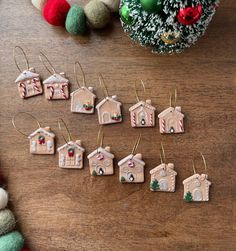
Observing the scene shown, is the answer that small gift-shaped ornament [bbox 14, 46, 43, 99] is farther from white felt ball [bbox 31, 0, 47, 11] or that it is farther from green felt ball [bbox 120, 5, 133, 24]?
green felt ball [bbox 120, 5, 133, 24]

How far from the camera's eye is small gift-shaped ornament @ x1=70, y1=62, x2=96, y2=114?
949 mm

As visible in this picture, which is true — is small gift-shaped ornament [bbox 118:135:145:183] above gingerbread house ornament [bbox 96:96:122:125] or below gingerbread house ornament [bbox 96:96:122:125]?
below

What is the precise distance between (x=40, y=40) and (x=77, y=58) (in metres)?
0.10

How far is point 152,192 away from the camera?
0.93 meters

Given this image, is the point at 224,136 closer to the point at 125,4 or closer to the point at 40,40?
the point at 125,4

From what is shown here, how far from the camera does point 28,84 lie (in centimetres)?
97

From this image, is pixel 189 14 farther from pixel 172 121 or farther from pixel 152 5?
pixel 172 121

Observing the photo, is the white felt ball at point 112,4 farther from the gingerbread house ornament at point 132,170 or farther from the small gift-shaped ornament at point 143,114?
the gingerbread house ornament at point 132,170

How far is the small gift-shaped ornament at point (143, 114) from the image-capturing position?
3.07ft

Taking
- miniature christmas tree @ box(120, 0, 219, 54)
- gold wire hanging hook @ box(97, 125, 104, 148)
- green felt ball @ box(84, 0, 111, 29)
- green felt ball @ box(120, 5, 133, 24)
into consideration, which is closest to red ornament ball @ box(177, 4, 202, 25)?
miniature christmas tree @ box(120, 0, 219, 54)

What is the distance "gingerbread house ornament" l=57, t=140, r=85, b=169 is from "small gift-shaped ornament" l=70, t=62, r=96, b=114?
0.08 metres

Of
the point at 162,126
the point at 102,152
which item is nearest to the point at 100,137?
the point at 102,152

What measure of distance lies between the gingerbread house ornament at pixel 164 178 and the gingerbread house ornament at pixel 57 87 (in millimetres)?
277

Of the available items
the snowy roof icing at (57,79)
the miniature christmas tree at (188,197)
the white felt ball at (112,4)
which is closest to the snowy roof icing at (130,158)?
the miniature christmas tree at (188,197)
